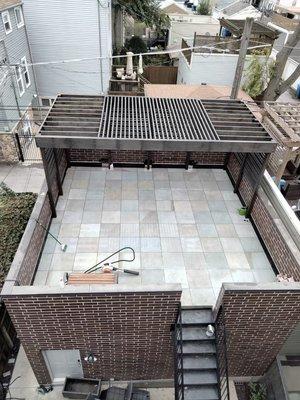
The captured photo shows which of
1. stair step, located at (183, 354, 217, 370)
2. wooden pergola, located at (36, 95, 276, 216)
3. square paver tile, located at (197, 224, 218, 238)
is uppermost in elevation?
wooden pergola, located at (36, 95, 276, 216)

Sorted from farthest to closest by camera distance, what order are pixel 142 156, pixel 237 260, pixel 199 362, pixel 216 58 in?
pixel 216 58 → pixel 142 156 → pixel 237 260 → pixel 199 362

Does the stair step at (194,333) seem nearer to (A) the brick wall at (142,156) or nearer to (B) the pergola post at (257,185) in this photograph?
(B) the pergola post at (257,185)

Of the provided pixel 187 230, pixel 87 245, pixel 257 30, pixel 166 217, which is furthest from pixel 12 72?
pixel 257 30

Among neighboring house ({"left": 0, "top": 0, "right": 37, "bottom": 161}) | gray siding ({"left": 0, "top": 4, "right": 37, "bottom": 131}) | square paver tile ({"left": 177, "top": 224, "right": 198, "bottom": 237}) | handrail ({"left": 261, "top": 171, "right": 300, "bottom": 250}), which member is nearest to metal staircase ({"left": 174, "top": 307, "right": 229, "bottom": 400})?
square paver tile ({"left": 177, "top": 224, "right": 198, "bottom": 237})

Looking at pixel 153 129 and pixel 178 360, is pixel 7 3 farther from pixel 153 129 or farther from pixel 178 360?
pixel 178 360

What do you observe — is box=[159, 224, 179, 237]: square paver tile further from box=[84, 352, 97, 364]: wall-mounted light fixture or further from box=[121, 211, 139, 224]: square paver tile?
box=[84, 352, 97, 364]: wall-mounted light fixture

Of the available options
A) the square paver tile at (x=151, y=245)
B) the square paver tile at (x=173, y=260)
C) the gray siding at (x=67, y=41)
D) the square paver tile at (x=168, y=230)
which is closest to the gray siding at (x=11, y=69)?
the gray siding at (x=67, y=41)

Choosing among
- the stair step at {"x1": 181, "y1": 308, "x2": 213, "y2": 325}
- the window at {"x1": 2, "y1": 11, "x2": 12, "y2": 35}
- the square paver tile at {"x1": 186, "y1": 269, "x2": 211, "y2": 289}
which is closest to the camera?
the stair step at {"x1": 181, "y1": 308, "x2": 213, "y2": 325}
